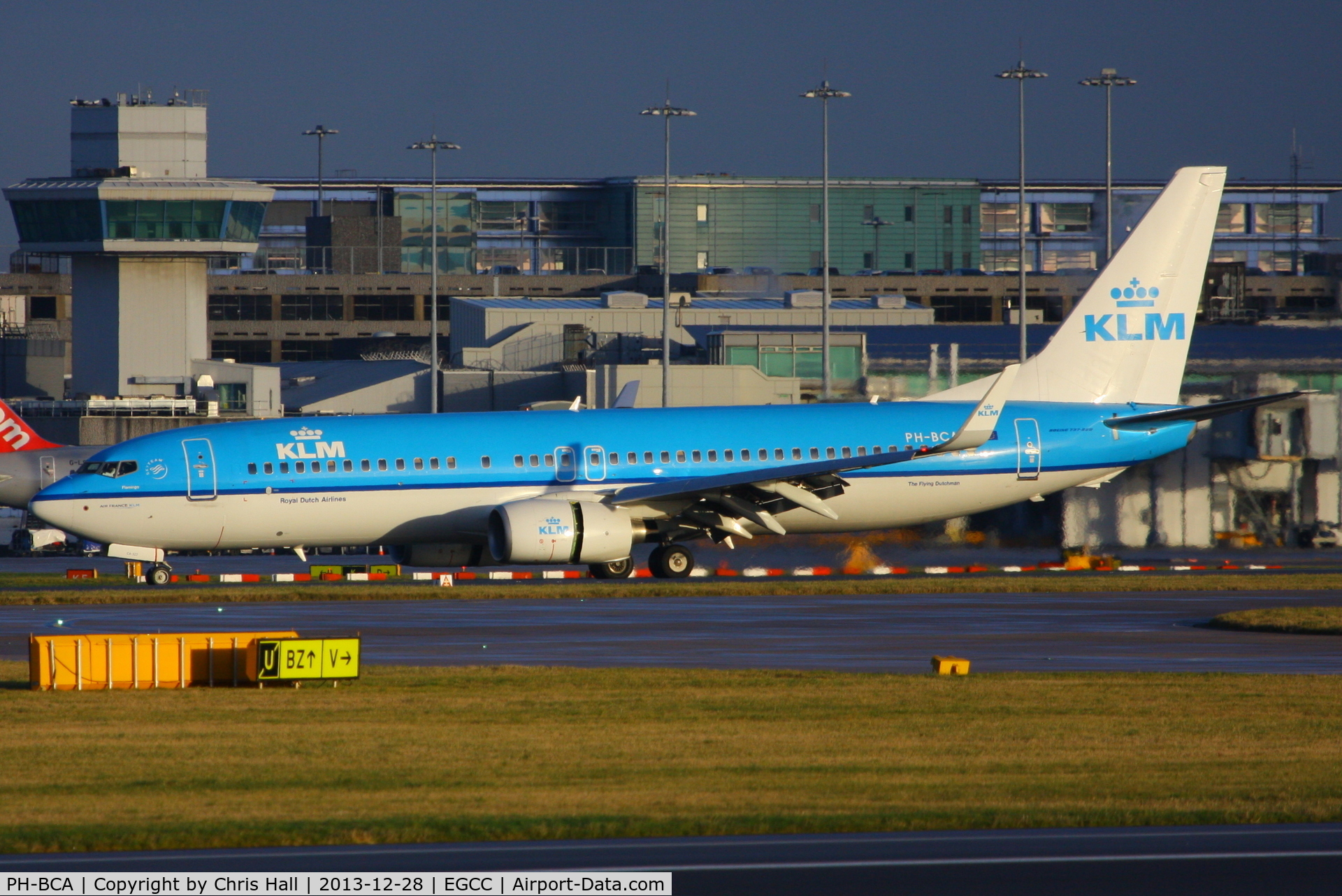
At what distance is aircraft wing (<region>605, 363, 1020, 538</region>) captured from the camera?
121 ft

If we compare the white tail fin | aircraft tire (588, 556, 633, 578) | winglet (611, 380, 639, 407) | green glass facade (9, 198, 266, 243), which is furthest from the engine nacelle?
green glass facade (9, 198, 266, 243)

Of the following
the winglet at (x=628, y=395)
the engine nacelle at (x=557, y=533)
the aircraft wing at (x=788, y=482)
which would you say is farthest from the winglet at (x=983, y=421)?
the winglet at (x=628, y=395)

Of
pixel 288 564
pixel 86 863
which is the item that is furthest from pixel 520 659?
pixel 288 564

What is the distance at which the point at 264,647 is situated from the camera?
21.4 m

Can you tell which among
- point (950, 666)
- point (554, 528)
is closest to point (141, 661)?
point (950, 666)

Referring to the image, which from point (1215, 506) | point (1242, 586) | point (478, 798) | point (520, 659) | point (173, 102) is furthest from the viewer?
point (173, 102)

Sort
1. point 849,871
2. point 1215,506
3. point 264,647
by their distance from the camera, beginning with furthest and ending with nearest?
point 1215,506 < point 264,647 < point 849,871

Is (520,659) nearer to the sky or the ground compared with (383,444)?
nearer to the ground

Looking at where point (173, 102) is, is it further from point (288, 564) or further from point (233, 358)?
point (233, 358)

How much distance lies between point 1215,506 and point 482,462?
19.2 metres

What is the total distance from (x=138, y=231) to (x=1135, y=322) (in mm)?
45909

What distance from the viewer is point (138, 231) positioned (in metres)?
73.4

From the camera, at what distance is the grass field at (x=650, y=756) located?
13633 mm

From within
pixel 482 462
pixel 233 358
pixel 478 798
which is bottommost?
pixel 478 798
